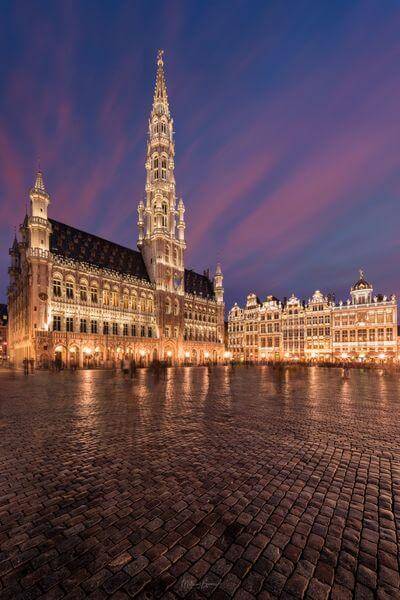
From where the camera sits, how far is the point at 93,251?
5372cm

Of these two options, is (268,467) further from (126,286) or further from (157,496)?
(126,286)

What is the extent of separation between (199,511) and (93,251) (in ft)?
180

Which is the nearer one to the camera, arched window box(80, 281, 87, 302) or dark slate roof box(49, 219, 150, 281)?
arched window box(80, 281, 87, 302)

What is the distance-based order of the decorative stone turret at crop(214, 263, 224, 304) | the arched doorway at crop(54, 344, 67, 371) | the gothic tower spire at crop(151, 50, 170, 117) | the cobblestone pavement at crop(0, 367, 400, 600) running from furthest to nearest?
the decorative stone turret at crop(214, 263, 224, 304) < the gothic tower spire at crop(151, 50, 170, 117) < the arched doorway at crop(54, 344, 67, 371) < the cobblestone pavement at crop(0, 367, 400, 600)

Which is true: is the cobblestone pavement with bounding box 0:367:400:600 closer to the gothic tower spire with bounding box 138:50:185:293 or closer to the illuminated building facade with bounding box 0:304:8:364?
the gothic tower spire with bounding box 138:50:185:293

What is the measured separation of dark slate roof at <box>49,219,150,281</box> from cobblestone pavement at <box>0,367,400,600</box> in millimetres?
45183

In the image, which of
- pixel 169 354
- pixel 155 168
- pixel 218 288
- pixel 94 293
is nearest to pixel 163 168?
pixel 155 168

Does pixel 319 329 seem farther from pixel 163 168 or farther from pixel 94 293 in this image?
pixel 163 168

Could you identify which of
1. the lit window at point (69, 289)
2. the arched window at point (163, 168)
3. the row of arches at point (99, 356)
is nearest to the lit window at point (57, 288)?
the lit window at point (69, 289)

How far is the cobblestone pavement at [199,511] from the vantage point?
9.18 feet

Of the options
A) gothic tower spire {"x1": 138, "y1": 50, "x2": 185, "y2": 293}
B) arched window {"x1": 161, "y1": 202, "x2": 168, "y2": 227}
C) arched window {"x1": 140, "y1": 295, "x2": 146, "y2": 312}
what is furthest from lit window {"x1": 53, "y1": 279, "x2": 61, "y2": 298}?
arched window {"x1": 161, "y1": 202, "x2": 168, "y2": 227}

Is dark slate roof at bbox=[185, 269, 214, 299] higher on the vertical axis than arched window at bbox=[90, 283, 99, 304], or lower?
higher

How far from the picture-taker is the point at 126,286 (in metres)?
54.5

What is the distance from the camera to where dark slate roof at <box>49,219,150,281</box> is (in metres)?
48.2
